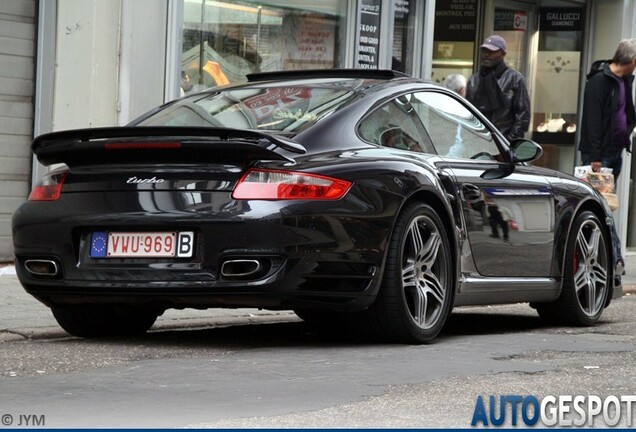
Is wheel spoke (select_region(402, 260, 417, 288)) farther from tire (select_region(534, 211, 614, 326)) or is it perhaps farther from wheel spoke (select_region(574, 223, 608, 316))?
wheel spoke (select_region(574, 223, 608, 316))

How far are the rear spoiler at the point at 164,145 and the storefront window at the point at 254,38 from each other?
5782 millimetres

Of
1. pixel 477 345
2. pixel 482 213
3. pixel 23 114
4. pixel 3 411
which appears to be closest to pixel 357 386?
pixel 3 411

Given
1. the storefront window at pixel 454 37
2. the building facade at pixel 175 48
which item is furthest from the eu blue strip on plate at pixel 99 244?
the storefront window at pixel 454 37

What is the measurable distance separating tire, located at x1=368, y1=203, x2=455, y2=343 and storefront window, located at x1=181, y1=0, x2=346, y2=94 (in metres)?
5.77

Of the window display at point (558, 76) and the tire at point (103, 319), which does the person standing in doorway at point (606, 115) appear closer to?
the tire at point (103, 319)

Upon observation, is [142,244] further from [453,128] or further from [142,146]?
[453,128]

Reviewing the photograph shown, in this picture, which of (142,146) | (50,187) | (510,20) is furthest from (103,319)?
(510,20)

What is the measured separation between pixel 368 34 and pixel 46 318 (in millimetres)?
6797

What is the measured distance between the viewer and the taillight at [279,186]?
22.0 ft

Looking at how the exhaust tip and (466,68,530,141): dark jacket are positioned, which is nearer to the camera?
the exhaust tip

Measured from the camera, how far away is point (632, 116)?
1262 cm

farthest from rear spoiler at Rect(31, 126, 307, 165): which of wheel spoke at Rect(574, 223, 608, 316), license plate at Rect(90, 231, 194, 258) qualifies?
wheel spoke at Rect(574, 223, 608, 316)

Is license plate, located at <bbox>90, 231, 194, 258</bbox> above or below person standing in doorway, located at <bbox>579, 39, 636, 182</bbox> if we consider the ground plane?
below

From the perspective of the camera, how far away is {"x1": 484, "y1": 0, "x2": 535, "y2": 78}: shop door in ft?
58.1
